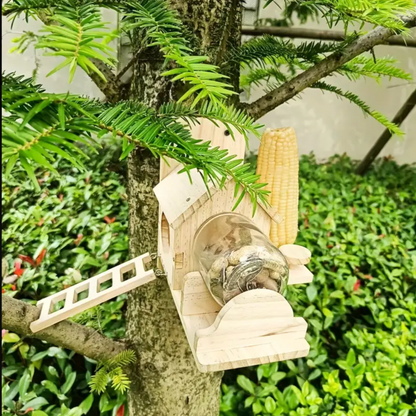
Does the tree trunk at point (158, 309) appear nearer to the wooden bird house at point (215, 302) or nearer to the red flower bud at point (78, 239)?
the wooden bird house at point (215, 302)

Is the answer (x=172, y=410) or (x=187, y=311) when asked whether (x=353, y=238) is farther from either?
(x=187, y=311)

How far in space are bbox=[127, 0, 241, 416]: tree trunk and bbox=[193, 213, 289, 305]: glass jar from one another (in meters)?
0.27

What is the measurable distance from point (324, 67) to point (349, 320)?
1102 mm

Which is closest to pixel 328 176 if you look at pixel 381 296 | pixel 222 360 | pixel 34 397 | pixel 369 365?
pixel 381 296

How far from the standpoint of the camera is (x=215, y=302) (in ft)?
1.94

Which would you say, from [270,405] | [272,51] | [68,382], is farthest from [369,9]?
[68,382]

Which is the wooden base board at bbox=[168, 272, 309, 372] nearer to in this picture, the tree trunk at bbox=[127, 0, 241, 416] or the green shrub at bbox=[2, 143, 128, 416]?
the tree trunk at bbox=[127, 0, 241, 416]

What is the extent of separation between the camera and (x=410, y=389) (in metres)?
1.35

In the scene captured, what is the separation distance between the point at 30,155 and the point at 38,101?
77 mm

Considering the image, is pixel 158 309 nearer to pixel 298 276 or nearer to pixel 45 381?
pixel 298 276

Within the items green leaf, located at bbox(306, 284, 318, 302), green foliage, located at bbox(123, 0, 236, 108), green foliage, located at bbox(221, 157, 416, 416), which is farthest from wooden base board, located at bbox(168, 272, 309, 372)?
green leaf, located at bbox(306, 284, 318, 302)

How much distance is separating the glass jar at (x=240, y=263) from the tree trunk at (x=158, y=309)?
266mm

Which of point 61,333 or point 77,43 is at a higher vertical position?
point 77,43

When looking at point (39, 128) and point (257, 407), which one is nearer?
point (39, 128)
